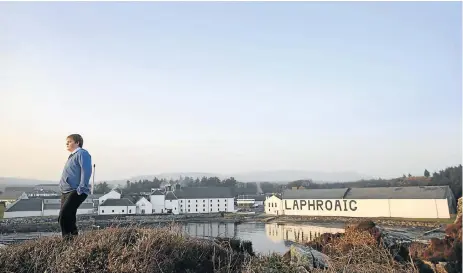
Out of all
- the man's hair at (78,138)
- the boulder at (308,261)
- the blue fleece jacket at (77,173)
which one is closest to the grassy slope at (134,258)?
the boulder at (308,261)

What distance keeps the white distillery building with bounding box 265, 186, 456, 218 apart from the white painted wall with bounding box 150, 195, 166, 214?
1971cm

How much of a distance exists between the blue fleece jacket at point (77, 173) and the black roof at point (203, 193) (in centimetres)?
6394

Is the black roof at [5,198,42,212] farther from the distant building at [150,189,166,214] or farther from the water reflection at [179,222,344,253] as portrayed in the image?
the water reflection at [179,222,344,253]

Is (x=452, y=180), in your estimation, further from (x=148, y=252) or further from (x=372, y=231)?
(x=148, y=252)

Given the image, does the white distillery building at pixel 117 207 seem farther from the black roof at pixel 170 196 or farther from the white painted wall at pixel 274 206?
the white painted wall at pixel 274 206

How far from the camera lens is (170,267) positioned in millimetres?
3791

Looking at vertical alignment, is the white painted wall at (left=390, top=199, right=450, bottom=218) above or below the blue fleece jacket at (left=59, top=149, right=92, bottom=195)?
below

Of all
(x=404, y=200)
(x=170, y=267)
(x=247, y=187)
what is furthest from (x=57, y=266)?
(x=247, y=187)

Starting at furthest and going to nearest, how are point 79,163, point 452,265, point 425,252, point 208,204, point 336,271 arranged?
1. point 208,204
2. point 425,252
3. point 452,265
4. point 79,163
5. point 336,271

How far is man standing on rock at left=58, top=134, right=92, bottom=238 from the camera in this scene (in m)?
4.29

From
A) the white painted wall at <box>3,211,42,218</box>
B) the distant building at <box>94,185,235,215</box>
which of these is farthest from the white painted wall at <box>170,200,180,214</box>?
the white painted wall at <box>3,211,42,218</box>

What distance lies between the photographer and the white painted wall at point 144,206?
60000 millimetres

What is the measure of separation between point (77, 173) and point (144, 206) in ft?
194

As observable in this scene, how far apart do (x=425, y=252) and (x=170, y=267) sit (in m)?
14.5
